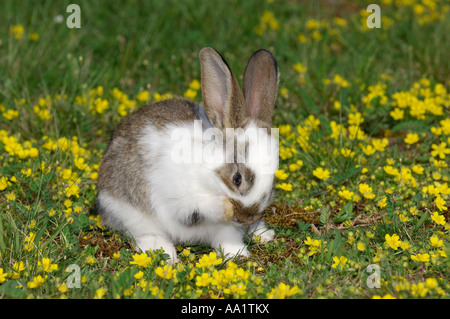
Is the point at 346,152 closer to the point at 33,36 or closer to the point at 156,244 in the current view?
the point at 156,244

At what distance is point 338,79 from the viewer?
6875 mm

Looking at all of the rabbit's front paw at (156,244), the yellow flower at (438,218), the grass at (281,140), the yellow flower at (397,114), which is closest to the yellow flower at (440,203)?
the grass at (281,140)

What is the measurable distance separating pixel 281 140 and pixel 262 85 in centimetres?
→ 128

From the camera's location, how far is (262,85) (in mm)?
4906

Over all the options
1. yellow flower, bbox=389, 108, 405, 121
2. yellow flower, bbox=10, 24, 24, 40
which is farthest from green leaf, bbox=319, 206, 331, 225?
yellow flower, bbox=10, 24, 24, 40

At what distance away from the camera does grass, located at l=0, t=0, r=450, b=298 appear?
4.32 meters

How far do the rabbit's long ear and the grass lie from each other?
101 centimetres

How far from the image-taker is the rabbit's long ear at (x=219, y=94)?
15.2ft

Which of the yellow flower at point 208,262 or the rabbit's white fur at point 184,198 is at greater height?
the rabbit's white fur at point 184,198

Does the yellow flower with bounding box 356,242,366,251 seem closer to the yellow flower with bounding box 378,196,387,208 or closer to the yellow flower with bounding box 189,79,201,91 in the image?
the yellow flower with bounding box 378,196,387,208

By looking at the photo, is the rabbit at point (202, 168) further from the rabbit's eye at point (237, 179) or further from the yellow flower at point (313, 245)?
the yellow flower at point (313, 245)

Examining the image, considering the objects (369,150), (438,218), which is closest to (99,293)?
(438,218)
